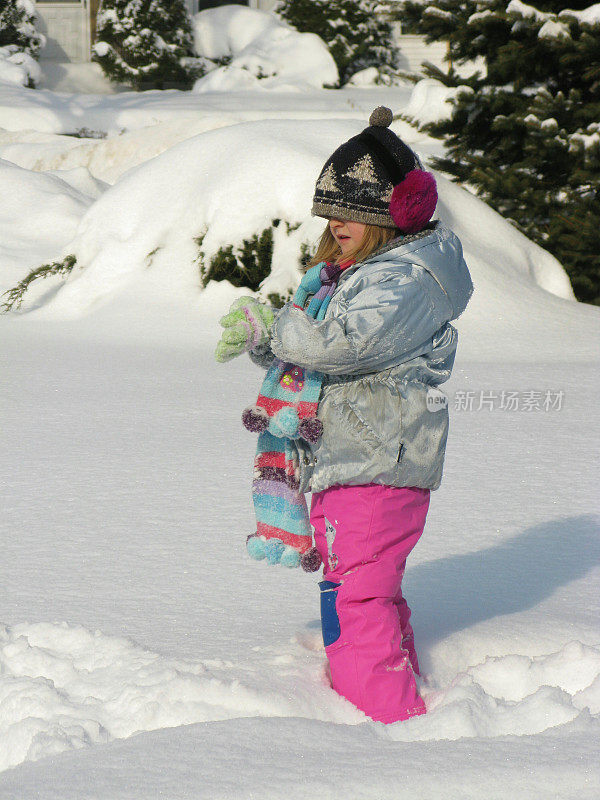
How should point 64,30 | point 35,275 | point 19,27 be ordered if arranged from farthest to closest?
1. point 64,30
2. point 19,27
3. point 35,275

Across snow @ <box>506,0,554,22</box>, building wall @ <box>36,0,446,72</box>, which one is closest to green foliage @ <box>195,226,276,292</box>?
snow @ <box>506,0,554,22</box>

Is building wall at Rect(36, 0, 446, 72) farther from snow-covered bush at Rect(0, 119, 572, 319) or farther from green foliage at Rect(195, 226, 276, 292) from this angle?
green foliage at Rect(195, 226, 276, 292)

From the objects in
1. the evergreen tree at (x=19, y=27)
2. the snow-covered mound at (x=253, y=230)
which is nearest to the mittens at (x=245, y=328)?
the snow-covered mound at (x=253, y=230)

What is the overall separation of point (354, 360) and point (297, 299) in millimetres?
271

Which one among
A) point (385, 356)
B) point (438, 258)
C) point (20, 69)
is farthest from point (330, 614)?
point (20, 69)

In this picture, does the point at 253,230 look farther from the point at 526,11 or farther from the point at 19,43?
the point at 19,43

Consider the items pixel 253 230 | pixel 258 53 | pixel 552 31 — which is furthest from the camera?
pixel 258 53

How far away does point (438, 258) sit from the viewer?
79.5 inches

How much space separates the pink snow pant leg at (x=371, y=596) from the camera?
2004 mm

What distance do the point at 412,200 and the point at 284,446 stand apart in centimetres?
59

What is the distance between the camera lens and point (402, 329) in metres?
1.93

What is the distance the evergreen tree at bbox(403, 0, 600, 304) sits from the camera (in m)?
6.97

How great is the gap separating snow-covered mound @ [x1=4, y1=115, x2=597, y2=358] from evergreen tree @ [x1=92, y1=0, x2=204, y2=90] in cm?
1473

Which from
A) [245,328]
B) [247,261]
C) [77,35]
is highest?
[245,328]
